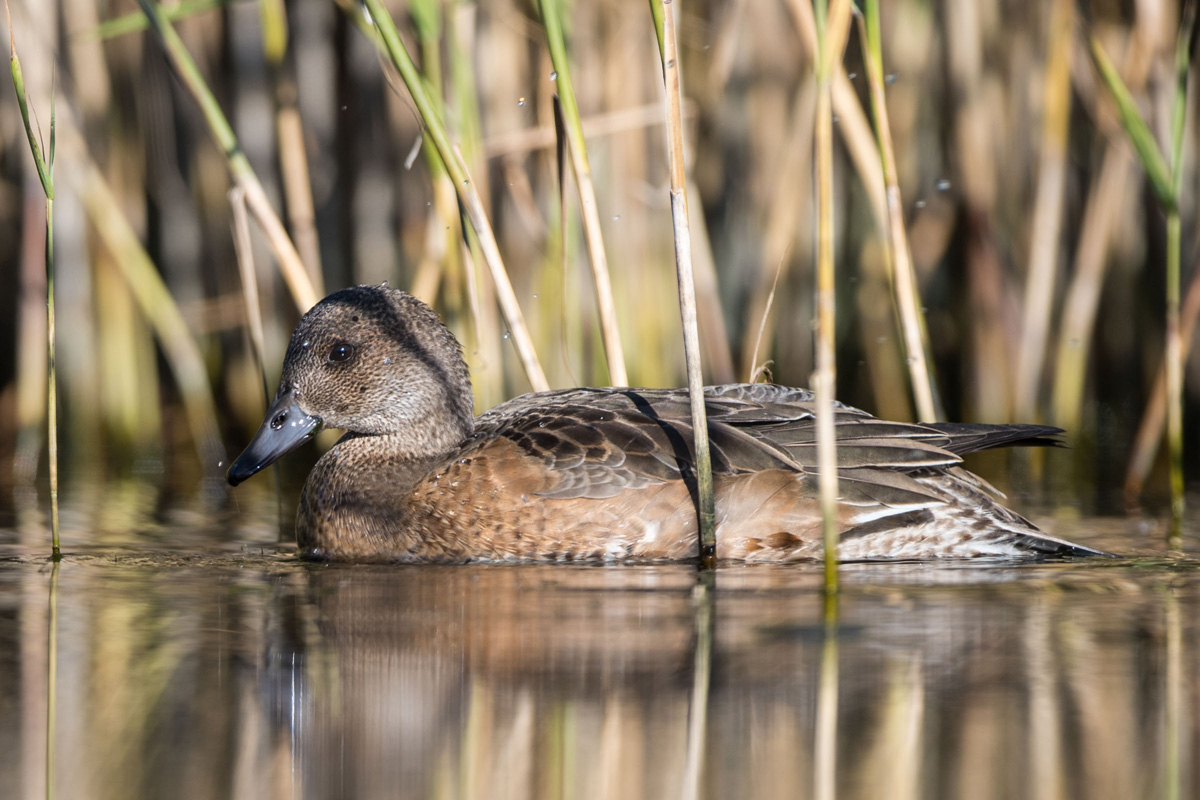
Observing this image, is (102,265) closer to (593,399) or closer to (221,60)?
(221,60)

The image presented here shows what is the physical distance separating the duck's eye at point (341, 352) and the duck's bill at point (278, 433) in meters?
0.17

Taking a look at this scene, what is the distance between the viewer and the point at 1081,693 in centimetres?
268

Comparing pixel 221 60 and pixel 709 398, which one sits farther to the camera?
pixel 221 60

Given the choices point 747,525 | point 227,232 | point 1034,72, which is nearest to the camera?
point 747,525

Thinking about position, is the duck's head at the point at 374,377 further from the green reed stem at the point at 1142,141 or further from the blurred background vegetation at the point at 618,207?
the green reed stem at the point at 1142,141

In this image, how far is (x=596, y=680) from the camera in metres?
2.76

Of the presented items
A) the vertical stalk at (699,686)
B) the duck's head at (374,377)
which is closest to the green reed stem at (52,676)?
the vertical stalk at (699,686)

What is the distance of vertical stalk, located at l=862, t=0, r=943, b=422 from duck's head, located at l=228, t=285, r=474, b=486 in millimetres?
1419

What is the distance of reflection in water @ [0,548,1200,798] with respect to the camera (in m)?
2.24

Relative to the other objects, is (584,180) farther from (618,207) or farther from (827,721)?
(827,721)

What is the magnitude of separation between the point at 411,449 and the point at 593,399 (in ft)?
2.02

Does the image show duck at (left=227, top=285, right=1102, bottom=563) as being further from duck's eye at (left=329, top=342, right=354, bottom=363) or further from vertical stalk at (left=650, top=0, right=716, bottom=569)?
vertical stalk at (left=650, top=0, right=716, bottom=569)

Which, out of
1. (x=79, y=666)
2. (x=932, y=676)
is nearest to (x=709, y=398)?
(x=932, y=676)

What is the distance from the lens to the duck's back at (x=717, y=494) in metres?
4.25
